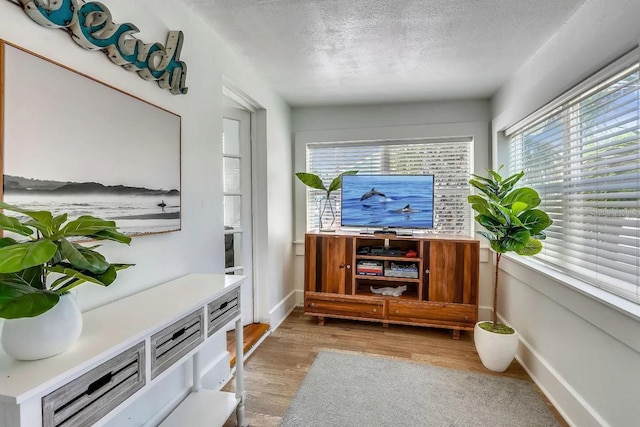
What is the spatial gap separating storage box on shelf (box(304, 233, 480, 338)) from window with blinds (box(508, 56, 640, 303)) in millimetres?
698

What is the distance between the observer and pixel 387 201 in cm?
313

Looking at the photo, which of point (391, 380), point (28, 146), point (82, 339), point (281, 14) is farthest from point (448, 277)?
point (28, 146)

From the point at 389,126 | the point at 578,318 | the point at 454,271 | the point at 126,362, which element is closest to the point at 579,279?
the point at 578,318

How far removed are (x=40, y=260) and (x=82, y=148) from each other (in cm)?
68

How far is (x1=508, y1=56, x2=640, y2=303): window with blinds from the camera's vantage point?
1.45 metres

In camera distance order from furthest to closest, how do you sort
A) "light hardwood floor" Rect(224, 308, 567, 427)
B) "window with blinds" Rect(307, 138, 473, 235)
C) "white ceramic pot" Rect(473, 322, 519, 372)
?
"window with blinds" Rect(307, 138, 473, 235)
"white ceramic pot" Rect(473, 322, 519, 372)
"light hardwood floor" Rect(224, 308, 567, 427)

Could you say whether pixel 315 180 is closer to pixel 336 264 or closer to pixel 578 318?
pixel 336 264

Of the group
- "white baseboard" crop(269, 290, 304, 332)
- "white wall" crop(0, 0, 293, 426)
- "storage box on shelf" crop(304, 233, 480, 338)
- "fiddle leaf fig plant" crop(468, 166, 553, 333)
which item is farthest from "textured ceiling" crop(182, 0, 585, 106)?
"white baseboard" crop(269, 290, 304, 332)

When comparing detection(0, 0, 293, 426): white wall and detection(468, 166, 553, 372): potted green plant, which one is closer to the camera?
detection(0, 0, 293, 426): white wall

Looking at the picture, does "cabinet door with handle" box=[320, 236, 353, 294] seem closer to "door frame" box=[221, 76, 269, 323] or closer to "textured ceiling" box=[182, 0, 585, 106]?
"door frame" box=[221, 76, 269, 323]

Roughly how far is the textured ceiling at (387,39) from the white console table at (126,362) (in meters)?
1.60

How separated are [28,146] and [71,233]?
437 millimetres

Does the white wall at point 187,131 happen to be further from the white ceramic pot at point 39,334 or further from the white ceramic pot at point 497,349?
the white ceramic pot at point 497,349

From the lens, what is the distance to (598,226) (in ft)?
5.54
